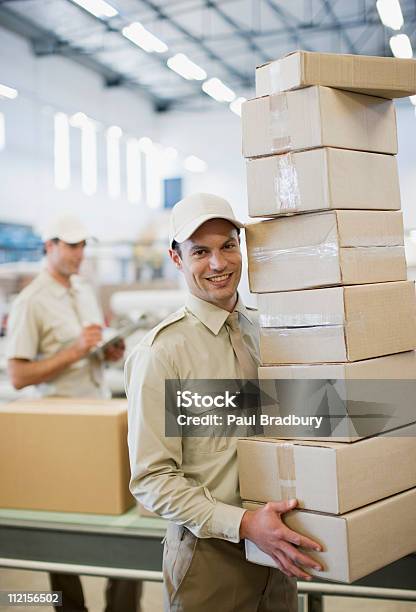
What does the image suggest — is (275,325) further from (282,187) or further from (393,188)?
(393,188)

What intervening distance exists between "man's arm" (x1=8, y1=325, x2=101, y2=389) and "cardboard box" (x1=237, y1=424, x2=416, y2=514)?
49.3 inches

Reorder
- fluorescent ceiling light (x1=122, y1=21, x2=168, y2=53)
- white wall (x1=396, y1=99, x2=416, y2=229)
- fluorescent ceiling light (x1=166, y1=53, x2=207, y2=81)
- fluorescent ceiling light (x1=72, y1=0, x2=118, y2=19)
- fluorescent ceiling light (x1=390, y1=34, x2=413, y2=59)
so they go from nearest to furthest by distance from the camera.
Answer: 1. fluorescent ceiling light (x1=72, y1=0, x2=118, y2=19)
2. fluorescent ceiling light (x1=122, y1=21, x2=168, y2=53)
3. fluorescent ceiling light (x1=166, y1=53, x2=207, y2=81)
4. fluorescent ceiling light (x1=390, y1=34, x2=413, y2=59)
5. white wall (x1=396, y1=99, x2=416, y2=229)

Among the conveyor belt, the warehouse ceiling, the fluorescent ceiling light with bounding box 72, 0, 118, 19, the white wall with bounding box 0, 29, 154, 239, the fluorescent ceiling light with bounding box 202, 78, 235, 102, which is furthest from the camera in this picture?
the white wall with bounding box 0, 29, 154, 239

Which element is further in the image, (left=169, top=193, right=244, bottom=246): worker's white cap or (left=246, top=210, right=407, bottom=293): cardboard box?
(left=169, top=193, right=244, bottom=246): worker's white cap

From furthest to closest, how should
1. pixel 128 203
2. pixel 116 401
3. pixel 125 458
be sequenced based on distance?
pixel 128 203
pixel 116 401
pixel 125 458

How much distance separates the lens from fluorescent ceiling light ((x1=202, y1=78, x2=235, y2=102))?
670cm

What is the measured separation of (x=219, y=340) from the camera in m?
1.46

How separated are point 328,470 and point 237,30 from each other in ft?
27.8

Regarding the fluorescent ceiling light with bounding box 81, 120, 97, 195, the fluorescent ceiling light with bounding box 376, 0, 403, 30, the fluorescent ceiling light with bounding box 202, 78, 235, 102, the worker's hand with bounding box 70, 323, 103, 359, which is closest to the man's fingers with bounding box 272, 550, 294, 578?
the worker's hand with bounding box 70, 323, 103, 359

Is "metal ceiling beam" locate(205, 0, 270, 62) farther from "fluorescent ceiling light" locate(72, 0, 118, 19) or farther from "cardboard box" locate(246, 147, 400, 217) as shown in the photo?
"cardboard box" locate(246, 147, 400, 217)

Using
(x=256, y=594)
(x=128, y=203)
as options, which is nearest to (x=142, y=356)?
(x=256, y=594)

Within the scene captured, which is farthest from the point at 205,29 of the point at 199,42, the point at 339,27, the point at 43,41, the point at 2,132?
the point at 2,132

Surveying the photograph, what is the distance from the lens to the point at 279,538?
4.16 feet

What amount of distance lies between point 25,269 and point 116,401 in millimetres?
3329
